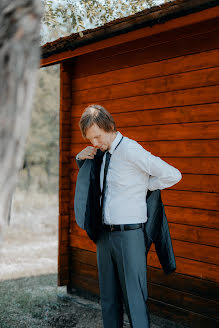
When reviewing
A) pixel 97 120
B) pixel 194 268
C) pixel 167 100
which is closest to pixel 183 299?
pixel 194 268

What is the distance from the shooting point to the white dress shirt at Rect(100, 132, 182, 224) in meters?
2.87

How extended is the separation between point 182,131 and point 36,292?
3.00 meters

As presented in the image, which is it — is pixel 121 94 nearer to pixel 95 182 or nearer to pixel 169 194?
pixel 169 194

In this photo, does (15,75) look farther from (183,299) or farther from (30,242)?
(30,242)

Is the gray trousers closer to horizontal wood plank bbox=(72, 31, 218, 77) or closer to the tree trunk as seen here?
the tree trunk

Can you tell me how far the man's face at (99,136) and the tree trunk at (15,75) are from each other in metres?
1.66

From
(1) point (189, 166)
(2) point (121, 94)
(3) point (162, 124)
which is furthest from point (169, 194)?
(2) point (121, 94)

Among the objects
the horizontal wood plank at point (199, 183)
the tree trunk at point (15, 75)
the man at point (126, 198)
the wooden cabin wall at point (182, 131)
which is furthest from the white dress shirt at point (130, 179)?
the tree trunk at point (15, 75)

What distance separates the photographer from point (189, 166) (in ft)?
12.7

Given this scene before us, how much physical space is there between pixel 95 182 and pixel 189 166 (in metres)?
1.16

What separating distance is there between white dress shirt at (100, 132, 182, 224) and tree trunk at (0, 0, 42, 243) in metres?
1.70

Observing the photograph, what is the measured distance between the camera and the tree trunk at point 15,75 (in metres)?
1.19

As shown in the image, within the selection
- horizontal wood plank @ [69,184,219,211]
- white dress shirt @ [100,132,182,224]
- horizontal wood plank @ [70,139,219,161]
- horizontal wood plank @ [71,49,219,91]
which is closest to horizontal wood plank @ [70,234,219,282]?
horizontal wood plank @ [69,184,219,211]

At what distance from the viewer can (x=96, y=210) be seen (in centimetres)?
308
